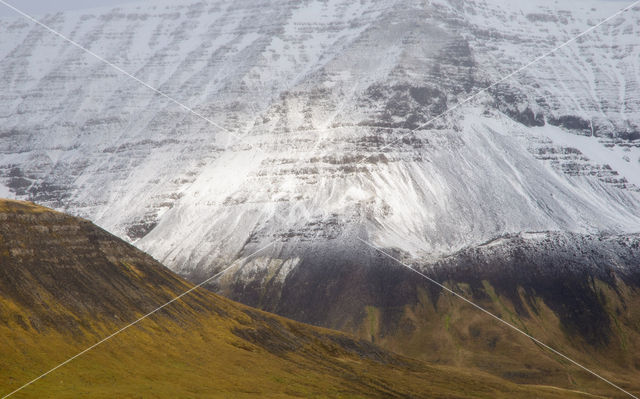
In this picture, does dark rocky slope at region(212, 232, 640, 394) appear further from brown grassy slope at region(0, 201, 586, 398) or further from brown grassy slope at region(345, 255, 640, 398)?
brown grassy slope at region(0, 201, 586, 398)

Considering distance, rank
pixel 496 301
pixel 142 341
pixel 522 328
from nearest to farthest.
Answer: pixel 142 341 < pixel 522 328 < pixel 496 301

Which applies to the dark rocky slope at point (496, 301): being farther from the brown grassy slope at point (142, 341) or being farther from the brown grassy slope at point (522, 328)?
the brown grassy slope at point (142, 341)

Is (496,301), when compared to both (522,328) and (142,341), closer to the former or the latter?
(522,328)

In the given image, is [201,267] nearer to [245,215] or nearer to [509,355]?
[245,215]

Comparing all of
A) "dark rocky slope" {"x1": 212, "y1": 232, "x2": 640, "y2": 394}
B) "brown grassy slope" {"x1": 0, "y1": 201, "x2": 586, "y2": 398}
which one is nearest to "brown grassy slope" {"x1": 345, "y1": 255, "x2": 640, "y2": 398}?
"dark rocky slope" {"x1": 212, "y1": 232, "x2": 640, "y2": 394}

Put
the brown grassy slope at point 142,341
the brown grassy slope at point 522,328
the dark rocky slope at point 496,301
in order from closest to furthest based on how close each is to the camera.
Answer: the brown grassy slope at point 142,341, the brown grassy slope at point 522,328, the dark rocky slope at point 496,301

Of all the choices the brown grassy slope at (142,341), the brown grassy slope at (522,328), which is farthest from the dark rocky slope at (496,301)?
the brown grassy slope at (142,341)

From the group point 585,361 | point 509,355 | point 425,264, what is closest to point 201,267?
point 425,264

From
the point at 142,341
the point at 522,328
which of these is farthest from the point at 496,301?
the point at 142,341
